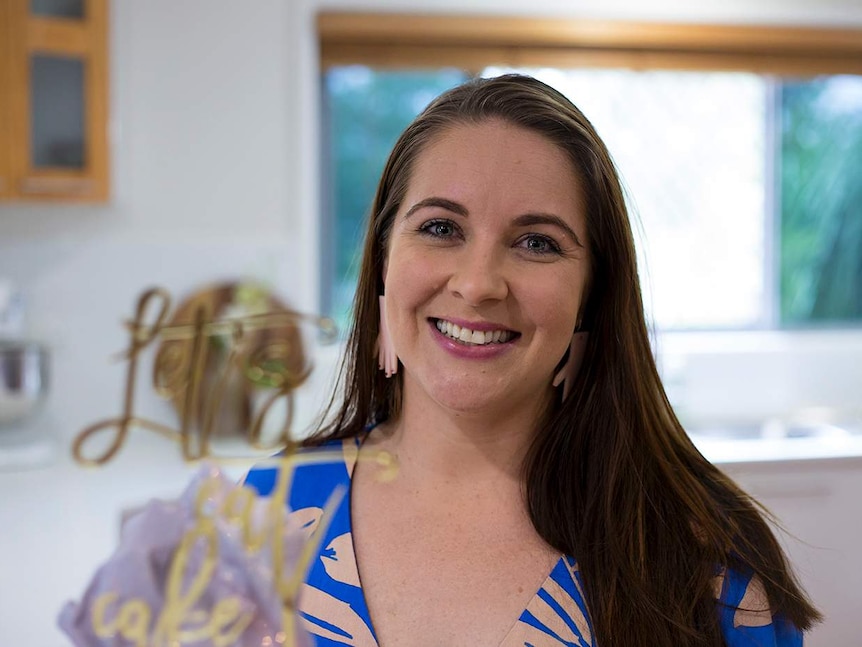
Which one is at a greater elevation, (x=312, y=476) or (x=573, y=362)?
(x=573, y=362)

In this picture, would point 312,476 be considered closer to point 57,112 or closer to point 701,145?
point 57,112

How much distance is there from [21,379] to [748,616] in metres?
2.01

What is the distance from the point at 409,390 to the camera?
1.11 metres

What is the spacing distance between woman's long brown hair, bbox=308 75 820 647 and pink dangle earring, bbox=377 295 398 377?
0.07 meters

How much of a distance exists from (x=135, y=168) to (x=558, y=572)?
2.28 metres

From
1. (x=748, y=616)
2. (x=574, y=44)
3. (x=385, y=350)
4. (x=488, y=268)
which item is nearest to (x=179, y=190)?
(x=574, y=44)

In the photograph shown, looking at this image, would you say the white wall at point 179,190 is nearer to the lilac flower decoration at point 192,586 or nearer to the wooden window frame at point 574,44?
the wooden window frame at point 574,44

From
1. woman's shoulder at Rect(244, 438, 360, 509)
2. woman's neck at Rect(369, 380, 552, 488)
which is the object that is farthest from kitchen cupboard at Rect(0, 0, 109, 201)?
woman's neck at Rect(369, 380, 552, 488)

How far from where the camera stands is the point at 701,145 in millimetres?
3473

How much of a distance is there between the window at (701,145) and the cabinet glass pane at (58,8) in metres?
0.81

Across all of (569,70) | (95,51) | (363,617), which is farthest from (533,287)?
(569,70)

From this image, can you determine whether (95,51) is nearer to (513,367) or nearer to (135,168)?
(135,168)

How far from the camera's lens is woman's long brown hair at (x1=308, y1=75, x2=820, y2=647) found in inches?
38.3

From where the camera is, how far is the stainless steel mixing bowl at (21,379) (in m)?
2.39
